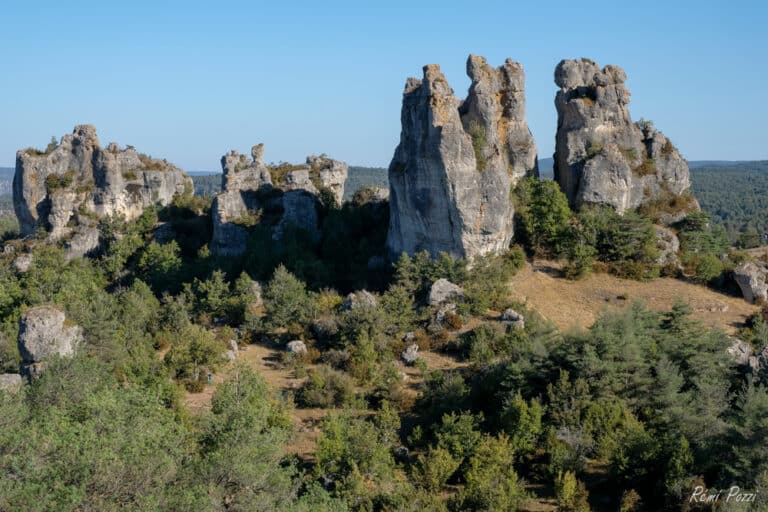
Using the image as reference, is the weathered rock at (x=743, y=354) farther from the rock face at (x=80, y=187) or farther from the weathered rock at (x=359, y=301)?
the rock face at (x=80, y=187)

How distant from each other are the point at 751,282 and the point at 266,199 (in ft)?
87.0

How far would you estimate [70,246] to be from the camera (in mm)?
43781

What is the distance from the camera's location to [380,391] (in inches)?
1049

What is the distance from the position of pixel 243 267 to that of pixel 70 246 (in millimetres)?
12619

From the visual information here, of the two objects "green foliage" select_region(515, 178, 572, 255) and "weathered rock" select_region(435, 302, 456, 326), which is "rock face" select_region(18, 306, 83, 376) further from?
"green foliage" select_region(515, 178, 572, 255)

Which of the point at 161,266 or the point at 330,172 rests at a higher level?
the point at 330,172

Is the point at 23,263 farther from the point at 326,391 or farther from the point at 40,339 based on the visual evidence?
the point at 326,391

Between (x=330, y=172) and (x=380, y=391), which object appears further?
(x=330, y=172)

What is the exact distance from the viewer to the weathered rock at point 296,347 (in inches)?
1211

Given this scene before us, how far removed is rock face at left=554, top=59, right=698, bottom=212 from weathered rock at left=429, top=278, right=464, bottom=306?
8.70 metres

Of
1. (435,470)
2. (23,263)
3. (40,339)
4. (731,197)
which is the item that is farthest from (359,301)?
(731,197)

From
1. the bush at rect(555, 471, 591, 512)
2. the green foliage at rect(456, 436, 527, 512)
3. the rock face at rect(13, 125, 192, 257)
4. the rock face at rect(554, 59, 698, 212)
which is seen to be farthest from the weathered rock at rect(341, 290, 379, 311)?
the rock face at rect(13, 125, 192, 257)

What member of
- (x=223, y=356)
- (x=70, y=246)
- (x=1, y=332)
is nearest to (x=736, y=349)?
(x=223, y=356)
